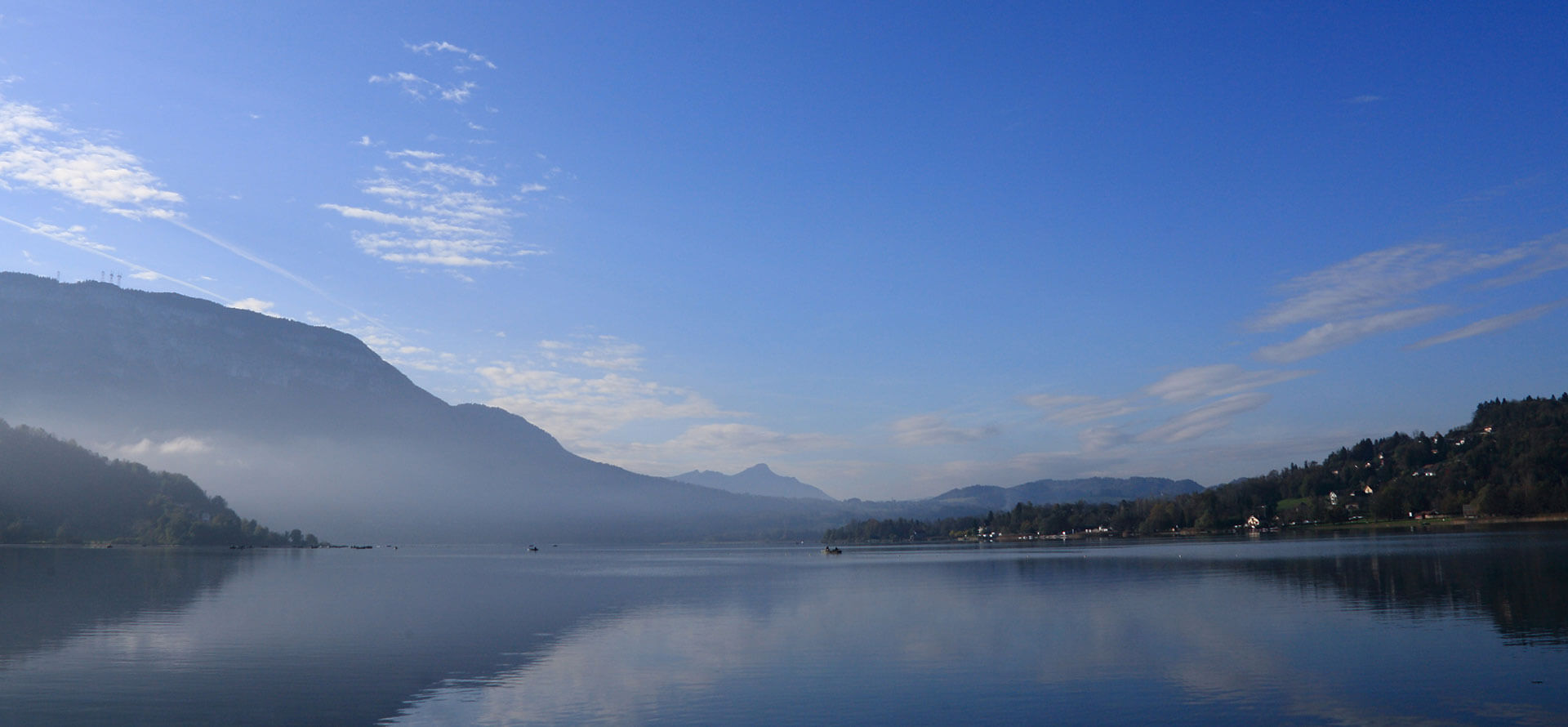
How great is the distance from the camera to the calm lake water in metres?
25.7

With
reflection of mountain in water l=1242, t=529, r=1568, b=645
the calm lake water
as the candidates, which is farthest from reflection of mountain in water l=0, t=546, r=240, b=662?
reflection of mountain in water l=1242, t=529, r=1568, b=645

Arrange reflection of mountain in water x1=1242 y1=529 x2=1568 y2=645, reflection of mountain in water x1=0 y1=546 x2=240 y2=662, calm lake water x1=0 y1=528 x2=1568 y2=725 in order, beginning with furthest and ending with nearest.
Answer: reflection of mountain in water x1=0 y1=546 x2=240 y2=662 → reflection of mountain in water x1=1242 y1=529 x2=1568 y2=645 → calm lake water x1=0 y1=528 x2=1568 y2=725

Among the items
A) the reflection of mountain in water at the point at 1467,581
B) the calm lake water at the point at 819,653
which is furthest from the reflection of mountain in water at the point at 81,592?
the reflection of mountain in water at the point at 1467,581

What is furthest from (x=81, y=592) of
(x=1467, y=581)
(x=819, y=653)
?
(x=1467, y=581)

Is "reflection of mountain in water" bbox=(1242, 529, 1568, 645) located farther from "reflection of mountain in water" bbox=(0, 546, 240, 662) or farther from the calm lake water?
"reflection of mountain in water" bbox=(0, 546, 240, 662)

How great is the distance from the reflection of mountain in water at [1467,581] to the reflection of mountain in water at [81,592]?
203 feet

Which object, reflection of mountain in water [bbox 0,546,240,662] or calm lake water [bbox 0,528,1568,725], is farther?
reflection of mountain in water [bbox 0,546,240,662]

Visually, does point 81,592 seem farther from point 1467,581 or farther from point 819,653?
point 1467,581

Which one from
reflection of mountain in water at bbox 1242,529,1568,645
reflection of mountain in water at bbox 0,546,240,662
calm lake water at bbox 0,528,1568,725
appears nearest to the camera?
calm lake water at bbox 0,528,1568,725

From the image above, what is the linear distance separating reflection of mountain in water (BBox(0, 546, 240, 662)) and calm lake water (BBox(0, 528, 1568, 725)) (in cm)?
41

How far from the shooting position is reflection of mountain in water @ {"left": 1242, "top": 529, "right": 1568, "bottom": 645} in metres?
40.8

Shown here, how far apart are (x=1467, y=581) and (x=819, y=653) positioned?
48056 millimetres

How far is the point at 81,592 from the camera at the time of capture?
66438 mm

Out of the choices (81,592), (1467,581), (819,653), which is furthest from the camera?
(81,592)
